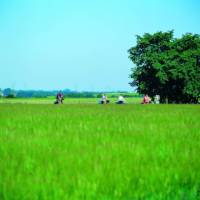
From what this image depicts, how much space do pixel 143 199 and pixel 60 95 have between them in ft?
174

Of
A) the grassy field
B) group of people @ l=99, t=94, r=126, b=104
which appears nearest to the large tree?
group of people @ l=99, t=94, r=126, b=104

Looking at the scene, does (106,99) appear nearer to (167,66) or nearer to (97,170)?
(167,66)

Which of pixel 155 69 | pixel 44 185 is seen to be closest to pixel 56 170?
pixel 44 185

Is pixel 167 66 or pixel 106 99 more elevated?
pixel 167 66

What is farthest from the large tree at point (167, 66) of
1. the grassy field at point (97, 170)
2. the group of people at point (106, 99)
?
the grassy field at point (97, 170)

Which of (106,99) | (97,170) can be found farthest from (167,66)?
(97,170)

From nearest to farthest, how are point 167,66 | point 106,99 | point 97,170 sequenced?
point 97,170, point 106,99, point 167,66

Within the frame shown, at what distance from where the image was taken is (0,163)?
6.04 m

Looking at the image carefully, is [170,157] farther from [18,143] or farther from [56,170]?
[18,143]

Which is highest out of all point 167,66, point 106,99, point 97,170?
point 167,66

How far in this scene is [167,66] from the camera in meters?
67.2

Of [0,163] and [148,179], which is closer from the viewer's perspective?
[148,179]

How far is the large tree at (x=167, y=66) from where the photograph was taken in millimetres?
67125

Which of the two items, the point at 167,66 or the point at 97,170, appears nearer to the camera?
the point at 97,170
